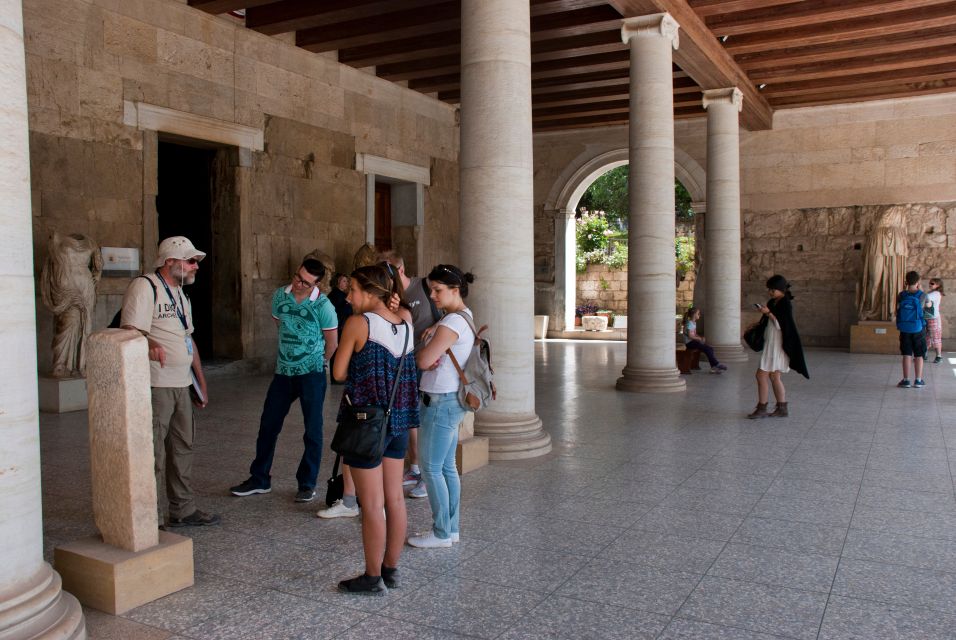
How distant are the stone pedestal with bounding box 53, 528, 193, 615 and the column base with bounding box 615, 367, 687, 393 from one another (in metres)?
7.55

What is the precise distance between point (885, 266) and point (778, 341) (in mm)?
9929

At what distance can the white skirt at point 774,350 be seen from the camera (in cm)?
797

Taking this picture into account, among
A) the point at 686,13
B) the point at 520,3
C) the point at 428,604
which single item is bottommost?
the point at 428,604

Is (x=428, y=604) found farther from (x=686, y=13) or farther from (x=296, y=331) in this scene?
(x=686, y=13)

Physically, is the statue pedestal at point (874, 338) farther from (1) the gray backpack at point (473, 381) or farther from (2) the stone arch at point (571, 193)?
(1) the gray backpack at point (473, 381)

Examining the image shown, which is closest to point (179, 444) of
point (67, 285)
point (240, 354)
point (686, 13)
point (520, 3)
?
point (520, 3)

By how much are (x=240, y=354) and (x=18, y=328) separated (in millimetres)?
9688

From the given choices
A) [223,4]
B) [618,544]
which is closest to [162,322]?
Result: [618,544]

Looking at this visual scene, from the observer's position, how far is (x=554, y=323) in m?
21.3

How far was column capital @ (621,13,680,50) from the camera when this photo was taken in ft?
34.4

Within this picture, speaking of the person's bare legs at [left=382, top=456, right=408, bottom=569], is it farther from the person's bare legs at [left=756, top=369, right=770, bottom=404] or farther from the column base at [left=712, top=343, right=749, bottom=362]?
the column base at [left=712, top=343, right=749, bottom=362]

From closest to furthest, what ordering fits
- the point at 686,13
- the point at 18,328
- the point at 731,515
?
the point at 18,328, the point at 731,515, the point at 686,13

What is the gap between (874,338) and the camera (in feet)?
52.9

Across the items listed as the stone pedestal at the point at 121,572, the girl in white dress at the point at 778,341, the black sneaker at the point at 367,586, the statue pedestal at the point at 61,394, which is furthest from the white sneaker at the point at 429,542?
the statue pedestal at the point at 61,394
